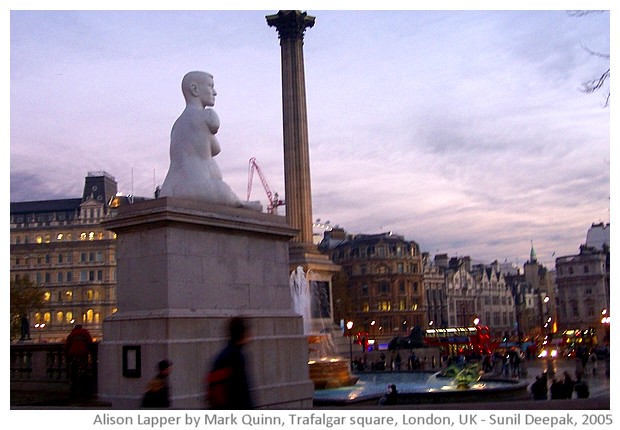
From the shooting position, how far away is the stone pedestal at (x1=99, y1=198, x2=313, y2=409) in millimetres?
11219

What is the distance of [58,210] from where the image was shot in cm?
8425

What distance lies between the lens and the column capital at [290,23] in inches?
1921

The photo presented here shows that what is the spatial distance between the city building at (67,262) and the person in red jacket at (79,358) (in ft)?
221

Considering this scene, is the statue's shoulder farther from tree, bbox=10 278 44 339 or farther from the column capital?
tree, bbox=10 278 44 339

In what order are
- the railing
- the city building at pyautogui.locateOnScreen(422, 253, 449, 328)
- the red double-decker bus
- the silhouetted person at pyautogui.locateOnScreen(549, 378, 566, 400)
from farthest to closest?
the city building at pyautogui.locateOnScreen(422, 253, 449, 328), the red double-decker bus, the silhouetted person at pyautogui.locateOnScreen(549, 378, 566, 400), the railing

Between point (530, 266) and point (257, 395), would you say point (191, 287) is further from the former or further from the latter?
point (530, 266)

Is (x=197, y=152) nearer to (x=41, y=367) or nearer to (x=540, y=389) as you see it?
(x=41, y=367)

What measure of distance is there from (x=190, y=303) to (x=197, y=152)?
2.80 m

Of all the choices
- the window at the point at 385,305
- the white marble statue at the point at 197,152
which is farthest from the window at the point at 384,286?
the white marble statue at the point at 197,152

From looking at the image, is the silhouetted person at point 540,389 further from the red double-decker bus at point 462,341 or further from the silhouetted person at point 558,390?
the red double-decker bus at point 462,341

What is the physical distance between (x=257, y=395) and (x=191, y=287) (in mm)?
2065

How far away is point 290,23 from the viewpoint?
49219mm

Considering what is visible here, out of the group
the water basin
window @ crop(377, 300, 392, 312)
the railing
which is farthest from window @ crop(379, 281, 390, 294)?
the railing
